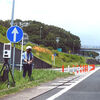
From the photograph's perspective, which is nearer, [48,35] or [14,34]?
[14,34]

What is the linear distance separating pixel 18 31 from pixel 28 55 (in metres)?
1.94

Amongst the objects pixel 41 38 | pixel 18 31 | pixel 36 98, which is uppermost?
pixel 41 38

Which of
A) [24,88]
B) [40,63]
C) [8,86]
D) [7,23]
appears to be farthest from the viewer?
[7,23]

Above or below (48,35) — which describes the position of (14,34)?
below

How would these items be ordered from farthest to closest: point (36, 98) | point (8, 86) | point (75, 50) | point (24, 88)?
point (75, 50) → point (24, 88) → point (8, 86) → point (36, 98)

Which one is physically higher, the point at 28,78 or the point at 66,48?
the point at 66,48

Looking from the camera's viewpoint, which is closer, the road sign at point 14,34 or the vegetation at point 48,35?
the road sign at point 14,34

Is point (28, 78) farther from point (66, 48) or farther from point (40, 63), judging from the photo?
point (66, 48)

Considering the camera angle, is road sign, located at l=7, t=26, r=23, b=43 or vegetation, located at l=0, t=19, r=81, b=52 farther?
vegetation, located at l=0, t=19, r=81, b=52

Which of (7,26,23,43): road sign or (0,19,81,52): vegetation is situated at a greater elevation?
(0,19,81,52): vegetation

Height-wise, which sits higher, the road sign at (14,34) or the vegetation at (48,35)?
the vegetation at (48,35)

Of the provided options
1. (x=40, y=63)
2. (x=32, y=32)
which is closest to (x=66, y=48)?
(x=32, y=32)

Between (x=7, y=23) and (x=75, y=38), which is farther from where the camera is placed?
(x=75, y=38)

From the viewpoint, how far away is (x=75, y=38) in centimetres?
14162
